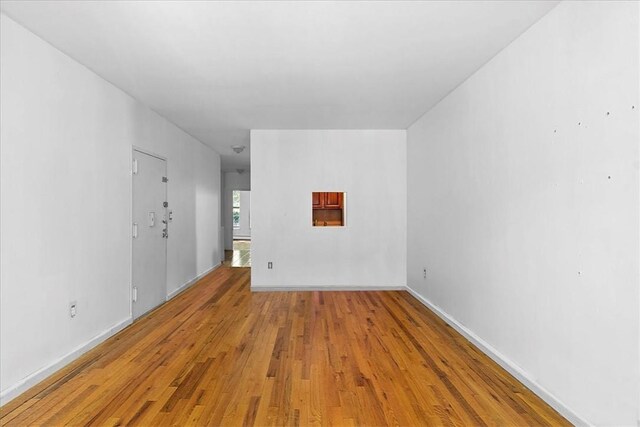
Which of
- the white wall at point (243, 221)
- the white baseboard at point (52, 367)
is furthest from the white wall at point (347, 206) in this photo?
the white wall at point (243, 221)

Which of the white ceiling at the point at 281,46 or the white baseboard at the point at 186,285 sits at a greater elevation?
the white ceiling at the point at 281,46

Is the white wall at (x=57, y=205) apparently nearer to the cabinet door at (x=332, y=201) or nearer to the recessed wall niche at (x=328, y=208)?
the recessed wall niche at (x=328, y=208)

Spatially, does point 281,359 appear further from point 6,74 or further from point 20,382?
point 6,74

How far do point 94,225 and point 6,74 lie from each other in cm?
151

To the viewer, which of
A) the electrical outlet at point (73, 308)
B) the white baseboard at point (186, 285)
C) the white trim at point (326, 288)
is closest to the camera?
the electrical outlet at point (73, 308)

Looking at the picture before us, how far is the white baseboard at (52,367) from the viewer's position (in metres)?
2.49

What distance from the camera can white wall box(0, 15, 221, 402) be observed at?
100 inches

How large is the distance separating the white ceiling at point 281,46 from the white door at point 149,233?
90 centimetres

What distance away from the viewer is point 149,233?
477 cm

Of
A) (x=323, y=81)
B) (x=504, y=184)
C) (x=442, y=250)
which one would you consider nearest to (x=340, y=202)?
(x=442, y=250)

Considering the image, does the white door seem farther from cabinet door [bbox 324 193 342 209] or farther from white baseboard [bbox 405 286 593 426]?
white baseboard [bbox 405 286 593 426]

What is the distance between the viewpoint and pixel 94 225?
11.7ft

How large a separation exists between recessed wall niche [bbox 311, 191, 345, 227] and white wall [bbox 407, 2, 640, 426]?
2.73 metres

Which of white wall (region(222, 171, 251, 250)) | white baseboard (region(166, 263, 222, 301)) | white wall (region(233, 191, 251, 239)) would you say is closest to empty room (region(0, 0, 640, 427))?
white baseboard (region(166, 263, 222, 301))
